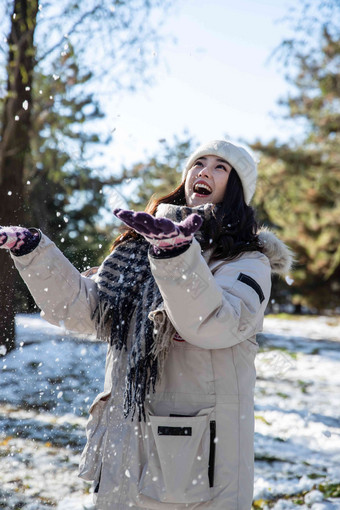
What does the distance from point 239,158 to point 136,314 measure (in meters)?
0.75

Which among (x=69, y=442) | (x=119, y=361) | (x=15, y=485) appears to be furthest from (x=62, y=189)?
(x=119, y=361)

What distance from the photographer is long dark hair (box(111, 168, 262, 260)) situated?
1.79 meters

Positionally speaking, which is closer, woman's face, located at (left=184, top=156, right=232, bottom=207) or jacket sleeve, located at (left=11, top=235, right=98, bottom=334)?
jacket sleeve, located at (left=11, top=235, right=98, bottom=334)

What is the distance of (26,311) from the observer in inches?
192

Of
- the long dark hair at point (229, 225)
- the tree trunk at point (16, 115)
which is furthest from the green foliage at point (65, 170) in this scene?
the long dark hair at point (229, 225)

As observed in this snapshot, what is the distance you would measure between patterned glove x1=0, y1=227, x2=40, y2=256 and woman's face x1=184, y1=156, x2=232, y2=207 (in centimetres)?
60

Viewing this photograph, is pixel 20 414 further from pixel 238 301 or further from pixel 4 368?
pixel 238 301

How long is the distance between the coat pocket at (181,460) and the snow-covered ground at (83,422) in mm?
1965

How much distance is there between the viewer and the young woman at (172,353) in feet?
4.77

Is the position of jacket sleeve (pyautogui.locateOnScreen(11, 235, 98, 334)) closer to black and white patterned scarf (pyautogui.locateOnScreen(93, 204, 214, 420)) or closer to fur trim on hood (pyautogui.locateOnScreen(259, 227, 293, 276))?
black and white patterned scarf (pyautogui.locateOnScreen(93, 204, 214, 420))

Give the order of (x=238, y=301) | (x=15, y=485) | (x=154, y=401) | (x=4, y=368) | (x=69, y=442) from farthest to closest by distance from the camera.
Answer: (x=4, y=368), (x=69, y=442), (x=15, y=485), (x=154, y=401), (x=238, y=301)

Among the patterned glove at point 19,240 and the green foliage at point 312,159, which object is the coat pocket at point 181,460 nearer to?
the patterned glove at point 19,240

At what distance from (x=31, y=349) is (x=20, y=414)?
2.13 meters

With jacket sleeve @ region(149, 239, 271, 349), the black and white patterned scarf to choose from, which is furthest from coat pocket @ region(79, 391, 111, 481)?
jacket sleeve @ region(149, 239, 271, 349)
